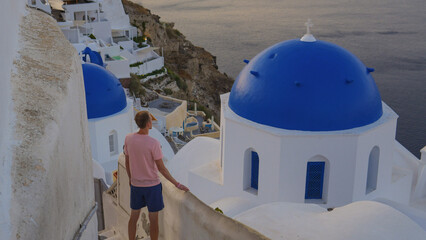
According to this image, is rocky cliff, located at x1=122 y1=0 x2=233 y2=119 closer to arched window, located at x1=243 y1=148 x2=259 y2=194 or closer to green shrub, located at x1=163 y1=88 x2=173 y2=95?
green shrub, located at x1=163 y1=88 x2=173 y2=95

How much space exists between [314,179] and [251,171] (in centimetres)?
125

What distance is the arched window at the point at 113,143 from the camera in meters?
14.2

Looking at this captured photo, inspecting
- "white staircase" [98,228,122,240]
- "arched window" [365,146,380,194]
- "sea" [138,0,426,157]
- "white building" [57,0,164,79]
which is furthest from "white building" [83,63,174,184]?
"sea" [138,0,426,157]

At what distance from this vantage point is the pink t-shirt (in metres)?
4.35

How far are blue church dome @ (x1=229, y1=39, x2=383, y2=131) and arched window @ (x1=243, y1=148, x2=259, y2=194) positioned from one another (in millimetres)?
733

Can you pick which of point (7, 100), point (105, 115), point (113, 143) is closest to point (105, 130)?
point (105, 115)

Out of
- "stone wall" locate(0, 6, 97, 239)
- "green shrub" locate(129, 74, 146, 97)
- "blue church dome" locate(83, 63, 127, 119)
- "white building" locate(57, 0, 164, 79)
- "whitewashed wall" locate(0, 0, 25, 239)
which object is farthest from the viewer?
"white building" locate(57, 0, 164, 79)

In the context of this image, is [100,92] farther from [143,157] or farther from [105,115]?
[143,157]

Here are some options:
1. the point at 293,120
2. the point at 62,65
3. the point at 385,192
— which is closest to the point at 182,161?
the point at 293,120

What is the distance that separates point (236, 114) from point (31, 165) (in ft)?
21.7

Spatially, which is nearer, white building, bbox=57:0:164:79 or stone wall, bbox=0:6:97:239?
stone wall, bbox=0:6:97:239

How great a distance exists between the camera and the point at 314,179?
9.22 m

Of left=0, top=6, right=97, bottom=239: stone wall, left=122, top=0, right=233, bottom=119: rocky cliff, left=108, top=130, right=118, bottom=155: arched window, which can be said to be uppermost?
left=0, top=6, right=97, bottom=239: stone wall

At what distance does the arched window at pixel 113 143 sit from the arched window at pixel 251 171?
5675 millimetres
